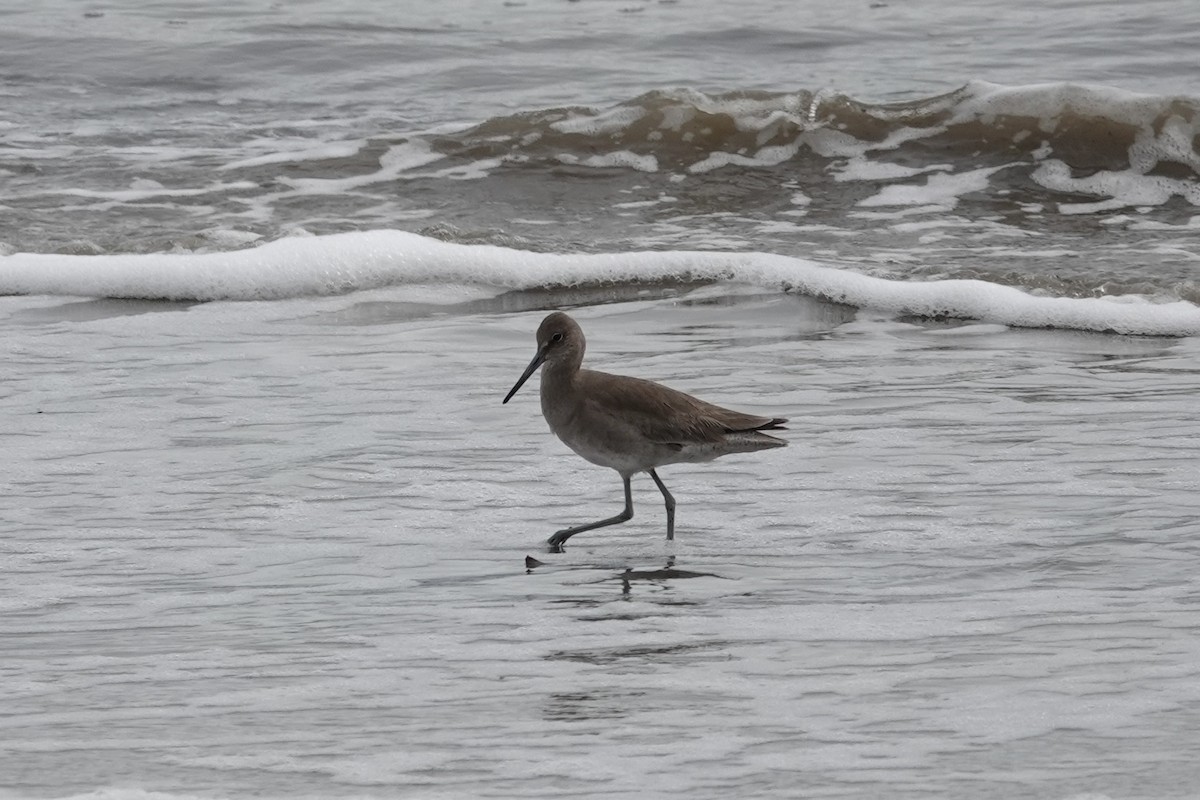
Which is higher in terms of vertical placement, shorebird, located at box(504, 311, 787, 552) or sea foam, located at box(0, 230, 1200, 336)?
shorebird, located at box(504, 311, 787, 552)

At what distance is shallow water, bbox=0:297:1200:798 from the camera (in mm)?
3639

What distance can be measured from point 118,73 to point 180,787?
42.7ft

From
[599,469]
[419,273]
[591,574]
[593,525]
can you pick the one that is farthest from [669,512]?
[419,273]

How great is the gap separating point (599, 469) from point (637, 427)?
89cm

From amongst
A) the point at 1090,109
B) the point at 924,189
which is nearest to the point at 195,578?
the point at 924,189

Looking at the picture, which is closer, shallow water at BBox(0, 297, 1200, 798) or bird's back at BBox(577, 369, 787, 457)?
shallow water at BBox(0, 297, 1200, 798)

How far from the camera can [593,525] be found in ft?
17.4

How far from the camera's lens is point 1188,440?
606 centimetres

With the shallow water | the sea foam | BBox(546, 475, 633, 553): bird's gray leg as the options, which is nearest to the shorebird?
BBox(546, 475, 633, 553): bird's gray leg

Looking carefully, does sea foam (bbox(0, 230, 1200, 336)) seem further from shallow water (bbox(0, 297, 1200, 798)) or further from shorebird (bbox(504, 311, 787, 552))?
shorebird (bbox(504, 311, 787, 552))

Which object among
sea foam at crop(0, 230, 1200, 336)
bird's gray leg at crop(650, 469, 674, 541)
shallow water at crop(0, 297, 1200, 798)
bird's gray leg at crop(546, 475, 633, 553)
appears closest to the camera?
shallow water at crop(0, 297, 1200, 798)

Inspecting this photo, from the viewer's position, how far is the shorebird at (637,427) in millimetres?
5340

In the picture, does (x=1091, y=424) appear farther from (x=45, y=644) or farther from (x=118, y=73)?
(x=118, y=73)

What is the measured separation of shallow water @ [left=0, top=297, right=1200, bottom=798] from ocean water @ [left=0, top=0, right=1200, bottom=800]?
2cm
